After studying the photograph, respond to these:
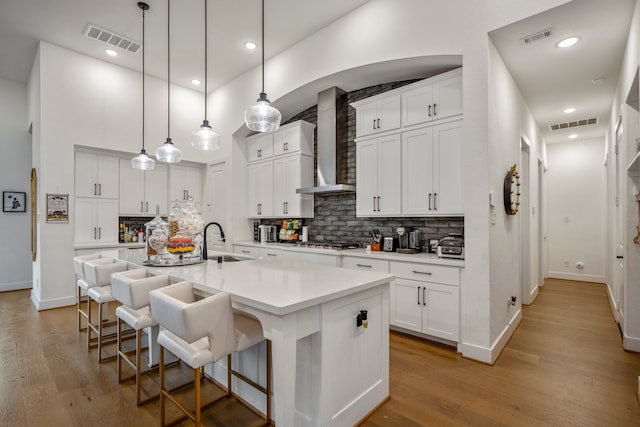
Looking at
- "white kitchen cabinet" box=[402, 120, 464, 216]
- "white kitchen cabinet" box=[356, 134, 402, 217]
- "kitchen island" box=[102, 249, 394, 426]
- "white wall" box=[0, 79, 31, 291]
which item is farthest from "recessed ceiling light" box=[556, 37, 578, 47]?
"white wall" box=[0, 79, 31, 291]

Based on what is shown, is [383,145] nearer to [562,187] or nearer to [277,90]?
[277,90]

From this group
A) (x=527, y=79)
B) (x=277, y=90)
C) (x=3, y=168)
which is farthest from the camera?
Result: (x=3, y=168)

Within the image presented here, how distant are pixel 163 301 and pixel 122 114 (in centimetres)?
469

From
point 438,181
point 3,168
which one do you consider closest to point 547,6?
point 438,181

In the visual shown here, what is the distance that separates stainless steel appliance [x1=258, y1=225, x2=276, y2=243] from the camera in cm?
532

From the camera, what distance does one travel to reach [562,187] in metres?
6.39

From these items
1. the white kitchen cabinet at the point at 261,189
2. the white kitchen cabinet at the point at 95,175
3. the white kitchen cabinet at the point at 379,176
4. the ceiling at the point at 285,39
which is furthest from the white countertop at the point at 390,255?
the white kitchen cabinet at the point at 95,175

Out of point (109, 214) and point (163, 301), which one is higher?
point (109, 214)

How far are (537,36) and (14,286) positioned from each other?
822 centimetres

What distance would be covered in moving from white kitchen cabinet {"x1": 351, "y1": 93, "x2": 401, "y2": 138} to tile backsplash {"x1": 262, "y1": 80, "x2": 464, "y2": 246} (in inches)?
17.5

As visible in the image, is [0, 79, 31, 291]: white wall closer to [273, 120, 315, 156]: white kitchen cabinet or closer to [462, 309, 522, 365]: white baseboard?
[273, 120, 315, 156]: white kitchen cabinet

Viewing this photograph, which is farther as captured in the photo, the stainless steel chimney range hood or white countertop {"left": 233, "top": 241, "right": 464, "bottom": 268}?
the stainless steel chimney range hood

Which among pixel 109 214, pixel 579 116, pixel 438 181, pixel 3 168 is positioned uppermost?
pixel 579 116

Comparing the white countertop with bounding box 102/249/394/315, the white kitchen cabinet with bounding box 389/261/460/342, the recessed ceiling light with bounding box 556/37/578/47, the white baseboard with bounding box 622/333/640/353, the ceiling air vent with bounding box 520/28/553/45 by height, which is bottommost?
the white baseboard with bounding box 622/333/640/353
